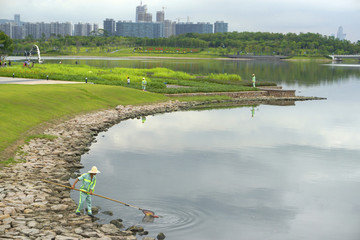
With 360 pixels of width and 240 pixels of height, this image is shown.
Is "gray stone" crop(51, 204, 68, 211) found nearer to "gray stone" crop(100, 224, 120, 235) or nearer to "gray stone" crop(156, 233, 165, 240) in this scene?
"gray stone" crop(100, 224, 120, 235)

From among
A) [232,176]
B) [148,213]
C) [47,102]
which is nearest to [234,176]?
[232,176]

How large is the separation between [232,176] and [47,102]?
72.4ft

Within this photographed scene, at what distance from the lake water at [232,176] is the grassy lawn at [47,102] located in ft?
15.5

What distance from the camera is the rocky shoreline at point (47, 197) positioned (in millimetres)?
17125

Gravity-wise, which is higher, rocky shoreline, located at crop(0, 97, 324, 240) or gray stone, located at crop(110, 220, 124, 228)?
rocky shoreline, located at crop(0, 97, 324, 240)

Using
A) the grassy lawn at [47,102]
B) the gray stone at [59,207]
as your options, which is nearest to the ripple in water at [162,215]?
the gray stone at [59,207]

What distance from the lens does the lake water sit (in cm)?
2009

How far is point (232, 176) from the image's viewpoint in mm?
27266

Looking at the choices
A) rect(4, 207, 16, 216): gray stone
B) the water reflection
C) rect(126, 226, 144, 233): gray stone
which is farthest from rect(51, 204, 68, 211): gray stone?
rect(126, 226, 144, 233): gray stone

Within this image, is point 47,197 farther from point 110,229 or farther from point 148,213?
point 148,213

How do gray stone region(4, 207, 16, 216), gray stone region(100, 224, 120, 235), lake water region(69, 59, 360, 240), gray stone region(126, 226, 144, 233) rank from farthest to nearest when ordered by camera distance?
lake water region(69, 59, 360, 240) → gray stone region(126, 226, 144, 233) → gray stone region(4, 207, 16, 216) → gray stone region(100, 224, 120, 235)

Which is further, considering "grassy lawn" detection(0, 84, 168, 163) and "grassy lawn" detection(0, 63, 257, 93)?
"grassy lawn" detection(0, 63, 257, 93)

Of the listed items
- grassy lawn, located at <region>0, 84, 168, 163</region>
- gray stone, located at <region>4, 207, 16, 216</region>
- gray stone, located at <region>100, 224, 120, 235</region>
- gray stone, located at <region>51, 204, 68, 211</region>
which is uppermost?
grassy lawn, located at <region>0, 84, 168, 163</region>

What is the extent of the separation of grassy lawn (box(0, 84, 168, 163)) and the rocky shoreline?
1.70 meters
